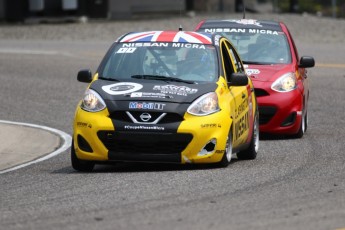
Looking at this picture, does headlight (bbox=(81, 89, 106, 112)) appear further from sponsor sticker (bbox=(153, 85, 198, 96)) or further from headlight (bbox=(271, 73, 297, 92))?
headlight (bbox=(271, 73, 297, 92))

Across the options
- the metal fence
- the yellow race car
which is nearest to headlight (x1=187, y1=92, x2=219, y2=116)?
the yellow race car

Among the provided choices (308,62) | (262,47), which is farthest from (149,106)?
(262,47)

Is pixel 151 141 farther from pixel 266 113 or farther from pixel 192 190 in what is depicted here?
pixel 266 113

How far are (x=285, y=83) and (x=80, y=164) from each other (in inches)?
192

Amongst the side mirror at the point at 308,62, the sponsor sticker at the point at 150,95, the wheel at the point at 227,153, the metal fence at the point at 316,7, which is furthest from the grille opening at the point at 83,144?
the metal fence at the point at 316,7

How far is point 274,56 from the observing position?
56.2 ft

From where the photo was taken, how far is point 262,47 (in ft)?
56.7

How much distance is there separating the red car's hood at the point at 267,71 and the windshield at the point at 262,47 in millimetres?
208

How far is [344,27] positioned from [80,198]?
33.5 meters

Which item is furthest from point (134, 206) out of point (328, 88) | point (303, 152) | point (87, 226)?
point (328, 88)

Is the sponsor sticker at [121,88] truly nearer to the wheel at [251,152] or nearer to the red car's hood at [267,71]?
the wheel at [251,152]

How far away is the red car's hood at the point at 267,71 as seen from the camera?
647 inches

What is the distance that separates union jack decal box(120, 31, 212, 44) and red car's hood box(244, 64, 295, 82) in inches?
117

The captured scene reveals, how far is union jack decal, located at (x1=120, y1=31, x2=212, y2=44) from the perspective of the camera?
13.4 meters
